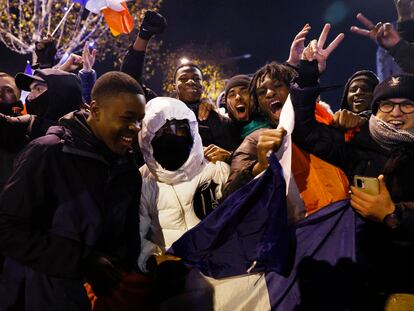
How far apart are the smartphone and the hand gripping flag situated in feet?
15.7

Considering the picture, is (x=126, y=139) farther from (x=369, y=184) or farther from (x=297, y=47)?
(x=297, y=47)

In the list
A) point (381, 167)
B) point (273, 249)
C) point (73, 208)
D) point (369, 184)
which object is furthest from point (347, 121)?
point (73, 208)

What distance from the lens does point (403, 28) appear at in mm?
5578

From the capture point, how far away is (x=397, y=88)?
12.1 feet

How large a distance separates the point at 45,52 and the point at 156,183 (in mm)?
3162

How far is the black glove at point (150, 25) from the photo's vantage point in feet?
17.9

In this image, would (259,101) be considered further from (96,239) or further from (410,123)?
(96,239)

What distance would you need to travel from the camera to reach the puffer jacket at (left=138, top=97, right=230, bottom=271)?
12.2ft

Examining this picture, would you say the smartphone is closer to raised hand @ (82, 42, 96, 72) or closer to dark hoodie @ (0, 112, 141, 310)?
dark hoodie @ (0, 112, 141, 310)

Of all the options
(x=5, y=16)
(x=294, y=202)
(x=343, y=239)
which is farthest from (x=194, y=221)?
(x=5, y=16)

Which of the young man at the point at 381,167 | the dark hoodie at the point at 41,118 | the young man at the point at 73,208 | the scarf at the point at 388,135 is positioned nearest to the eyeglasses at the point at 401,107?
the young man at the point at 381,167

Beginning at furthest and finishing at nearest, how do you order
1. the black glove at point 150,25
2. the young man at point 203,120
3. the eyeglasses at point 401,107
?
the black glove at point 150,25
the young man at point 203,120
the eyeglasses at point 401,107

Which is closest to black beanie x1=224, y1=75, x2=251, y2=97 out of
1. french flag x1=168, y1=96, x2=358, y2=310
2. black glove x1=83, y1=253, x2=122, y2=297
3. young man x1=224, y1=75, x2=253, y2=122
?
young man x1=224, y1=75, x2=253, y2=122

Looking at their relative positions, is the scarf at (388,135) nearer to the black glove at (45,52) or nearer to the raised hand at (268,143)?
the raised hand at (268,143)
